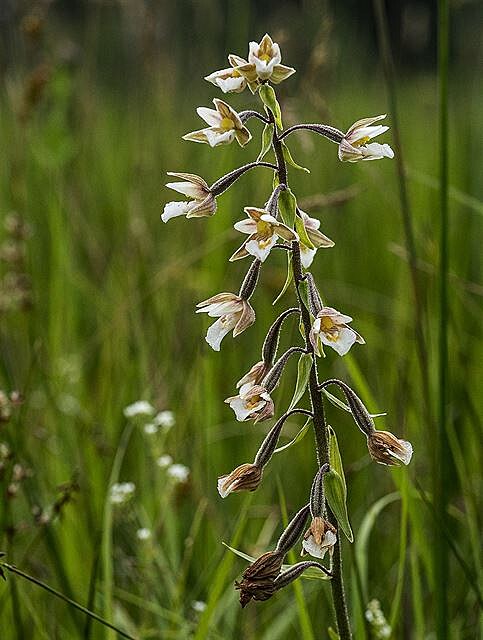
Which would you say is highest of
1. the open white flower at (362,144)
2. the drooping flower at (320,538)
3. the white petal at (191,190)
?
the open white flower at (362,144)

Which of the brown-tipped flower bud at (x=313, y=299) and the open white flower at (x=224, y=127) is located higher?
the open white flower at (x=224, y=127)

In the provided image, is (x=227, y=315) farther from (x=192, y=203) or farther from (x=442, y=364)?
(x=442, y=364)

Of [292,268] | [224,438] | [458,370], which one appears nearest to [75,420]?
[224,438]

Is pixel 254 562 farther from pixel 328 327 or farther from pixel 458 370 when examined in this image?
pixel 458 370

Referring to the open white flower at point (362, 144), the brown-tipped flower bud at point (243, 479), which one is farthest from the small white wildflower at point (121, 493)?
the open white flower at point (362, 144)

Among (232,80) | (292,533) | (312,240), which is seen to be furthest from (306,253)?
(292,533)

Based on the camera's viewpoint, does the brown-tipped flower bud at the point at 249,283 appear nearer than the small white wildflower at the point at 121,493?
Yes

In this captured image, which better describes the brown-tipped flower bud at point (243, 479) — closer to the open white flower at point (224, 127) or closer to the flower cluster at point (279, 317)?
the flower cluster at point (279, 317)
